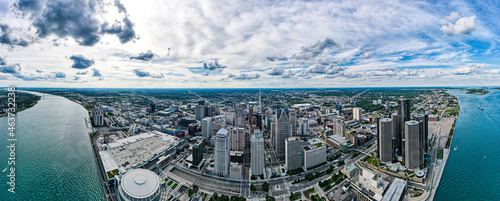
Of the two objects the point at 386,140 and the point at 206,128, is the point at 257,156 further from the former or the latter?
the point at 386,140

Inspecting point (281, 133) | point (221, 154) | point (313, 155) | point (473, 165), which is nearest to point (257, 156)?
point (221, 154)

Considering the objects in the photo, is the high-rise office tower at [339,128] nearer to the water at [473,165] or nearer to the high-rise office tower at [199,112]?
the water at [473,165]

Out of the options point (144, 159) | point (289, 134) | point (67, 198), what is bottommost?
point (67, 198)

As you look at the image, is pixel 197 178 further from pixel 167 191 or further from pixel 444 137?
pixel 444 137

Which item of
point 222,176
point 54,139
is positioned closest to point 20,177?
point 54,139

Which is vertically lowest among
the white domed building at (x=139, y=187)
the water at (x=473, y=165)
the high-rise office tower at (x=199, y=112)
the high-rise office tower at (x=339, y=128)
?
the water at (x=473, y=165)

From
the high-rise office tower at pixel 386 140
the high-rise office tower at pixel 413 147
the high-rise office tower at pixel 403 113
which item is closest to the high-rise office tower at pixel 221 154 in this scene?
the high-rise office tower at pixel 386 140

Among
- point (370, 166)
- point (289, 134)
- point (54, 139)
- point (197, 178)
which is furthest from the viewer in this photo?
point (54, 139)
